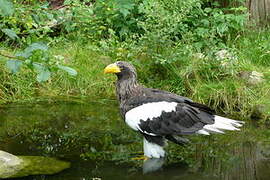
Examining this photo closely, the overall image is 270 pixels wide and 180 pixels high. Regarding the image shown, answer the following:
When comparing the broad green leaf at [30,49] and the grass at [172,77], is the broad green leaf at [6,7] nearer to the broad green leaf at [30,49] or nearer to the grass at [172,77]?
the broad green leaf at [30,49]

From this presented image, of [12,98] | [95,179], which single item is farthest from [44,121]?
[95,179]

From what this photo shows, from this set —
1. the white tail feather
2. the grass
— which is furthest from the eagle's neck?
the grass

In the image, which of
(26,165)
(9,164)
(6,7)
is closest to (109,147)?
(26,165)

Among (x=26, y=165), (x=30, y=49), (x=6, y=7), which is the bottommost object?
(x=26, y=165)

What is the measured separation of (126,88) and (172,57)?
164 centimetres

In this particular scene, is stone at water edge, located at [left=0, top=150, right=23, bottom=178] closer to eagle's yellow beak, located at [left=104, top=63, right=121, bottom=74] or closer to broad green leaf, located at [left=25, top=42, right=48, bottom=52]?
eagle's yellow beak, located at [left=104, top=63, right=121, bottom=74]

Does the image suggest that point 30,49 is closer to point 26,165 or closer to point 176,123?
point 26,165

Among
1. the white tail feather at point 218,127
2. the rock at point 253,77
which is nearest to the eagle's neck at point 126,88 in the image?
the white tail feather at point 218,127

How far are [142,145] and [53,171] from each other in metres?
1.06

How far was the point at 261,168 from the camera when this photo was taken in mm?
4230

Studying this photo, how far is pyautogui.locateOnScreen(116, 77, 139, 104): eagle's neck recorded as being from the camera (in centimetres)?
471

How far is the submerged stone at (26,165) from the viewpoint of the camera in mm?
4105

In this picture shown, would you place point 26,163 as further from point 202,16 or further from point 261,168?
point 202,16

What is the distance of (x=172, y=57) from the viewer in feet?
20.4
